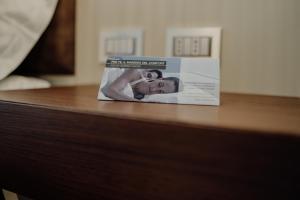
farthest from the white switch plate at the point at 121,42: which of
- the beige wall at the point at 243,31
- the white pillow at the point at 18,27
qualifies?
the white pillow at the point at 18,27

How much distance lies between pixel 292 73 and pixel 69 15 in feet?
2.12

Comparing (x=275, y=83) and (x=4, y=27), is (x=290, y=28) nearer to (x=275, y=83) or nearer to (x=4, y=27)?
(x=275, y=83)

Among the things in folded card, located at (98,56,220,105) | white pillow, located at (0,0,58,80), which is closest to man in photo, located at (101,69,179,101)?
folded card, located at (98,56,220,105)

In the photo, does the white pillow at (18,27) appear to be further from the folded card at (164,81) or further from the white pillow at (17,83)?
the folded card at (164,81)

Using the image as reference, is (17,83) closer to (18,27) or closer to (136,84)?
(18,27)

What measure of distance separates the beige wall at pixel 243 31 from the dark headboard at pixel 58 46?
0.16 metres

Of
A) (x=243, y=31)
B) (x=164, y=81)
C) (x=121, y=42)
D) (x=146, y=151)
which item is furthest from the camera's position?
(x=121, y=42)

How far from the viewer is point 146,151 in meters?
0.37

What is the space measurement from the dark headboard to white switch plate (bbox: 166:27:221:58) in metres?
0.33

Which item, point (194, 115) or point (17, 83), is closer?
point (194, 115)

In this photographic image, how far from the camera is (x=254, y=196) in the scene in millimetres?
323

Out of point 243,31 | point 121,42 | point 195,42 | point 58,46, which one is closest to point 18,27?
point 58,46

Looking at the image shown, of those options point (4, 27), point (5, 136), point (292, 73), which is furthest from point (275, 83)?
point (4, 27)

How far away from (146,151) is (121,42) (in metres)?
0.56
